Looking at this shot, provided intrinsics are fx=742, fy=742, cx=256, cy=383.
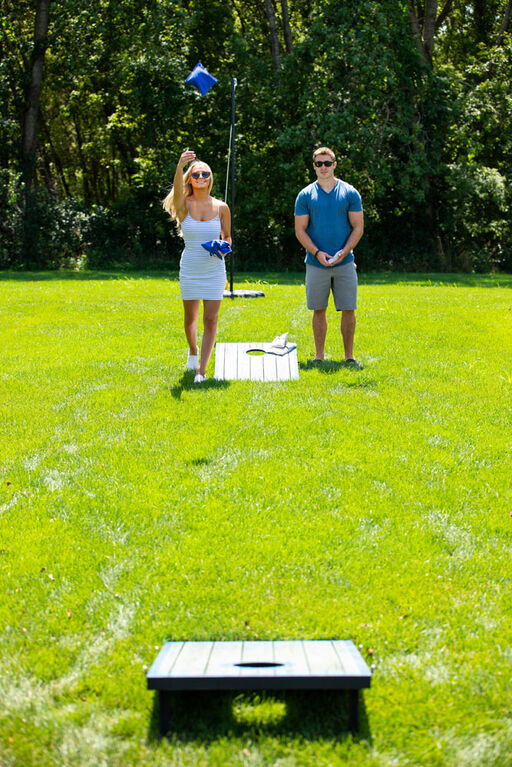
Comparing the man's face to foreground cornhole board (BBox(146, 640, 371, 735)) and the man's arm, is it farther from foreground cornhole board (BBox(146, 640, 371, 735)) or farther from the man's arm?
foreground cornhole board (BBox(146, 640, 371, 735))

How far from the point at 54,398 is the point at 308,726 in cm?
468

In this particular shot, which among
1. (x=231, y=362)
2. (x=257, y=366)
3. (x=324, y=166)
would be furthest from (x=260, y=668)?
(x=324, y=166)

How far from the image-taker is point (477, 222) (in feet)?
77.0

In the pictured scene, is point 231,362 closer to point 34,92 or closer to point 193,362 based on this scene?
point 193,362

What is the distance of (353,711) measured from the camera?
7.83ft

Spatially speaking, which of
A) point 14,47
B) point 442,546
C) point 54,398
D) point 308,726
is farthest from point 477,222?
point 308,726

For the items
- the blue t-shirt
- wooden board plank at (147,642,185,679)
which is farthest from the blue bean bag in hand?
wooden board plank at (147,642,185,679)

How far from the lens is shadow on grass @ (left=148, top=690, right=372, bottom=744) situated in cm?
239

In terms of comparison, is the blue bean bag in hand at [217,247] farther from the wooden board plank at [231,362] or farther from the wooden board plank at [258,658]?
the wooden board plank at [258,658]

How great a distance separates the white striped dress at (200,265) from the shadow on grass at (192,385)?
31.0 inches

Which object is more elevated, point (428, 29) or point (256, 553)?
point (428, 29)

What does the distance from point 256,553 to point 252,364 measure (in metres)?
3.97

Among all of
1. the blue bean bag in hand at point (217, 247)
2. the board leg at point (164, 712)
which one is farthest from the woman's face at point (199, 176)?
the board leg at point (164, 712)

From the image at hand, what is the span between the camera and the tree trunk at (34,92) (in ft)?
79.4
